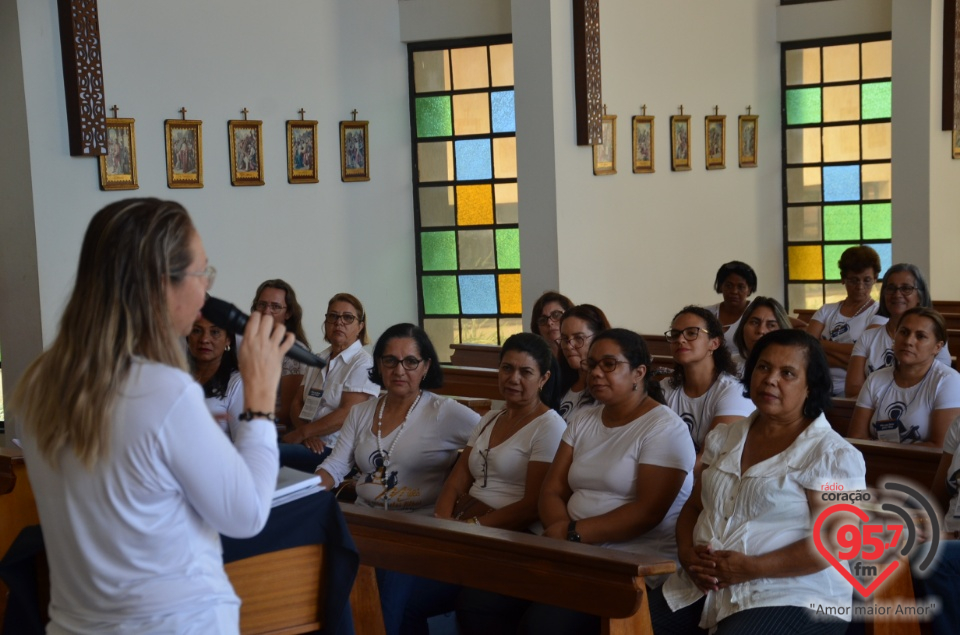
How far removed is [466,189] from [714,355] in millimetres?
5196

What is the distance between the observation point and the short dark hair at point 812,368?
3.45m

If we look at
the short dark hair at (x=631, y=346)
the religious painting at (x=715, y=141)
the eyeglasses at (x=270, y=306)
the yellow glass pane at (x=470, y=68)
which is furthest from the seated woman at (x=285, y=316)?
the religious painting at (x=715, y=141)

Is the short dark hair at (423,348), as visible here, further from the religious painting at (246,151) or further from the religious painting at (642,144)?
the religious painting at (642,144)

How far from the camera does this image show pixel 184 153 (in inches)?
310

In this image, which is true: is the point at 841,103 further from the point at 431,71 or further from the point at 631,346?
the point at 631,346

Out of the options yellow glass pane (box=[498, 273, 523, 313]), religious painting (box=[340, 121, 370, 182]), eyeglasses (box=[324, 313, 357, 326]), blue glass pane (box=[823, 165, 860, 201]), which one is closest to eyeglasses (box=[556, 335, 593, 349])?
eyeglasses (box=[324, 313, 357, 326])

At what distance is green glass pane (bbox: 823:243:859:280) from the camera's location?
11273mm

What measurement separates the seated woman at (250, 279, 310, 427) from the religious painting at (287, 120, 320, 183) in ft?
7.96

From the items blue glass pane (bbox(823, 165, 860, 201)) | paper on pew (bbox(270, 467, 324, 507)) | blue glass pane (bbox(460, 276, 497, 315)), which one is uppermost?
blue glass pane (bbox(823, 165, 860, 201))

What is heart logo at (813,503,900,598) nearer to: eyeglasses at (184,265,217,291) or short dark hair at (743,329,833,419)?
short dark hair at (743,329,833,419)

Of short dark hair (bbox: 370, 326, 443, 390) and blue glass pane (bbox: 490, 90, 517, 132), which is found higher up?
blue glass pane (bbox: 490, 90, 517, 132)

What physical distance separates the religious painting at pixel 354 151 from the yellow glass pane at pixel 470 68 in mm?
930

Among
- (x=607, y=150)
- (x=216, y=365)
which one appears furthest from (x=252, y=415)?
(x=607, y=150)

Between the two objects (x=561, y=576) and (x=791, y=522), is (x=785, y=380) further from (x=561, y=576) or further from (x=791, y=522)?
(x=561, y=576)
